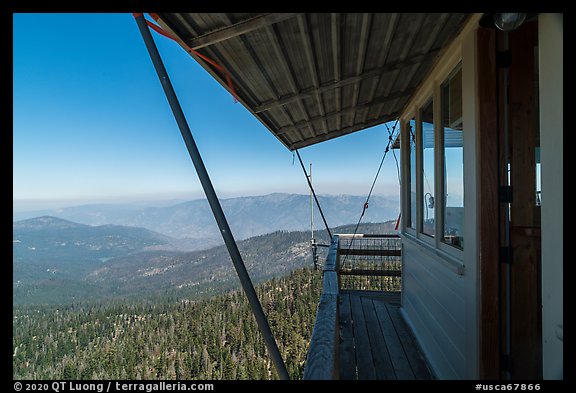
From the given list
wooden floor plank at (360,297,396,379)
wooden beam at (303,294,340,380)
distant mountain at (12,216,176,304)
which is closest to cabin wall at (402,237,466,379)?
wooden floor plank at (360,297,396,379)

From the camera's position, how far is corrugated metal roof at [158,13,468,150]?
1.51 metres

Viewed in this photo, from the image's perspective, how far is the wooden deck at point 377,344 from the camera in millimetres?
2340

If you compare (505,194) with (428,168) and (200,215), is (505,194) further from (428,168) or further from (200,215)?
(200,215)

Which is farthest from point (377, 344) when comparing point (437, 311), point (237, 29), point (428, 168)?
point (237, 29)

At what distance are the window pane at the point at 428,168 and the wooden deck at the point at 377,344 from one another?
3.85 ft

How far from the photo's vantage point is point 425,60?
2.27 m

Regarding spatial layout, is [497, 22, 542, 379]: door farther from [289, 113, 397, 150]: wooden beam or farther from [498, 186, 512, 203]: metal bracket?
[289, 113, 397, 150]: wooden beam

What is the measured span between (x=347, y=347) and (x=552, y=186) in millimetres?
2358

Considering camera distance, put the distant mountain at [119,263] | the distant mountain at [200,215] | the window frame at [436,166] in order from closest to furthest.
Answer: the window frame at [436,166] → the distant mountain at [119,263] → the distant mountain at [200,215]

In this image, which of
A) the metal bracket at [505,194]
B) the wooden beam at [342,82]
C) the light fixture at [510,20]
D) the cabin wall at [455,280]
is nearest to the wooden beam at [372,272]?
the cabin wall at [455,280]

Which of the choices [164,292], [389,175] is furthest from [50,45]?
[164,292]

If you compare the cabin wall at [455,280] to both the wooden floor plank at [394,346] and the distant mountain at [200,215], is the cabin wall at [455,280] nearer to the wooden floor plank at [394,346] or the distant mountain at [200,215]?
the wooden floor plank at [394,346]

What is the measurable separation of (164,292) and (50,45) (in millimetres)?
19382

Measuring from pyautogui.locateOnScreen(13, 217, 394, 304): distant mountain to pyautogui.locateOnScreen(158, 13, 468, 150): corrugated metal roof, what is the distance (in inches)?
181
